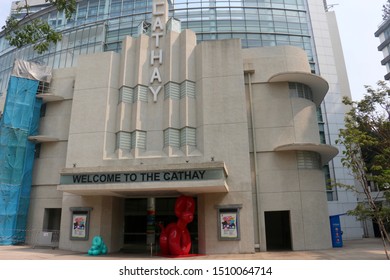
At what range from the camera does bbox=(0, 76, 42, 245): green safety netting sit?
78.5 ft

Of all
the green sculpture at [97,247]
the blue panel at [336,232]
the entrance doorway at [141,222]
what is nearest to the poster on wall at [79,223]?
the green sculpture at [97,247]

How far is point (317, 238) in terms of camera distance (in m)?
20.6

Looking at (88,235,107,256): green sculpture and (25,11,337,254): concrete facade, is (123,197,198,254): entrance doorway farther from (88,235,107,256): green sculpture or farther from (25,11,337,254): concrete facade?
(88,235,107,256): green sculpture

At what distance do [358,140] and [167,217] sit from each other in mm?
15547

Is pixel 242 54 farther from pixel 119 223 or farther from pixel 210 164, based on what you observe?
pixel 119 223

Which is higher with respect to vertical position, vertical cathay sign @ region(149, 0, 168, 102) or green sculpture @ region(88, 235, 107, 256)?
vertical cathay sign @ region(149, 0, 168, 102)

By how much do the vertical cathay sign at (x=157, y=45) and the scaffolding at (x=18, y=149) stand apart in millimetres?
10486

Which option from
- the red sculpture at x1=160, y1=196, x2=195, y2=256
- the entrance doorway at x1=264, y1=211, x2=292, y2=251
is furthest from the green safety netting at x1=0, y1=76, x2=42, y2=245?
the entrance doorway at x1=264, y1=211, x2=292, y2=251

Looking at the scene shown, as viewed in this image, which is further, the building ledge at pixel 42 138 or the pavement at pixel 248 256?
the building ledge at pixel 42 138

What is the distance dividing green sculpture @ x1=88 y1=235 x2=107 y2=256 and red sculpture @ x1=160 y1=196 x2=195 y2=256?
4.49m

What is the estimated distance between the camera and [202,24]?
34781 millimetres

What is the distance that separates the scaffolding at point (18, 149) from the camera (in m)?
24.0

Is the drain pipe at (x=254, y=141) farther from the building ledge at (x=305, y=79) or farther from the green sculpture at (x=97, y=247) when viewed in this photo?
the green sculpture at (x=97, y=247)

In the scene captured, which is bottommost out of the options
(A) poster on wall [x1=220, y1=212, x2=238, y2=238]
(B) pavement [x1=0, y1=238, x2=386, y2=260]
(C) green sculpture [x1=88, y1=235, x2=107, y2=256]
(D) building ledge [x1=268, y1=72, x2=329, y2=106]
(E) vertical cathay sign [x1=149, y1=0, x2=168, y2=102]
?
(B) pavement [x1=0, y1=238, x2=386, y2=260]
